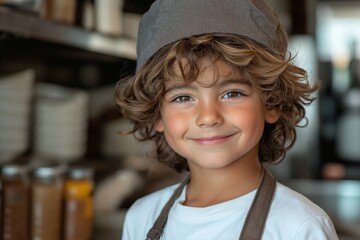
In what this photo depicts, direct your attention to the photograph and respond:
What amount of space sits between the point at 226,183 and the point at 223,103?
5.9 inches

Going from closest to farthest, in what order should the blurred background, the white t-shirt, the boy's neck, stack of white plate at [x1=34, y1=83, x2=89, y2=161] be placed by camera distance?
1. the white t-shirt
2. the boy's neck
3. the blurred background
4. stack of white plate at [x1=34, y1=83, x2=89, y2=161]

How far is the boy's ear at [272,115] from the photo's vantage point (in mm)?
968

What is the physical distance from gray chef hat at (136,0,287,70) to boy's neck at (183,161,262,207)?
0.67 feet

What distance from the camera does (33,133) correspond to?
1.38 meters

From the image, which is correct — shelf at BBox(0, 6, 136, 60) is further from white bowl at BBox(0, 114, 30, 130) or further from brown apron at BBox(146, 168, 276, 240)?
brown apron at BBox(146, 168, 276, 240)

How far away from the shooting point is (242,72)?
899 millimetres

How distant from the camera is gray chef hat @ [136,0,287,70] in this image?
2.84 feet

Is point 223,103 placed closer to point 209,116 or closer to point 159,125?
point 209,116

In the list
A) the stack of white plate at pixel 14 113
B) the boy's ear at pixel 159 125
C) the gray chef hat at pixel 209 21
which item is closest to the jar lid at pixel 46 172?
the stack of white plate at pixel 14 113

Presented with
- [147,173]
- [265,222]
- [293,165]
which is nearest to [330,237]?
[265,222]

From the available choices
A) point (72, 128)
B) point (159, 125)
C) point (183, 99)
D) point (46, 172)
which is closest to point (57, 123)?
point (72, 128)

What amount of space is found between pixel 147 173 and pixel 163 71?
1051 millimetres

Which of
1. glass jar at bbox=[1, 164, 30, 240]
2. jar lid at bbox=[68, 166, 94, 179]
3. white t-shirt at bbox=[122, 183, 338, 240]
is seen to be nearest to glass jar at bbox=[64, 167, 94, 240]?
jar lid at bbox=[68, 166, 94, 179]

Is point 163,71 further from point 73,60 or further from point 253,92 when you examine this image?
point 73,60
